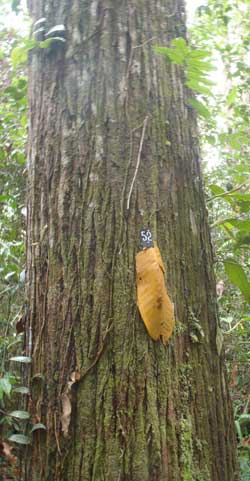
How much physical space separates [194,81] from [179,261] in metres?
0.70

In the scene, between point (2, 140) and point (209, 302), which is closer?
point (209, 302)

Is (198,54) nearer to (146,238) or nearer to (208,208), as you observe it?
(146,238)

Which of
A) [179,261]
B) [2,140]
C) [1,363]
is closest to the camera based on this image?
[179,261]

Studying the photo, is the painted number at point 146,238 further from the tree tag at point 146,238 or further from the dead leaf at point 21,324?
the dead leaf at point 21,324

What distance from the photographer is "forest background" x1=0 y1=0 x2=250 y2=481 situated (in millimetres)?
1781

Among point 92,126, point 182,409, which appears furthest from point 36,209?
point 182,409

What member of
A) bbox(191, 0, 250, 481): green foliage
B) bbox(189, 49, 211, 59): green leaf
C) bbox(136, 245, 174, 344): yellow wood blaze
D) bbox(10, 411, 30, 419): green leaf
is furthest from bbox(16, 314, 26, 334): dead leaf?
bbox(189, 49, 211, 59): green leaf

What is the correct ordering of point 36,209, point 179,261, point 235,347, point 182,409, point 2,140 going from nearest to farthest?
point 182,409 < point 179,261 < point 36,209 < point 2,140 < point 235,347

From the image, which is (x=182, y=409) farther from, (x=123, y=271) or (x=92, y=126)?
(x=92, y=126)

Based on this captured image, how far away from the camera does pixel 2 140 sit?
3.72 meters

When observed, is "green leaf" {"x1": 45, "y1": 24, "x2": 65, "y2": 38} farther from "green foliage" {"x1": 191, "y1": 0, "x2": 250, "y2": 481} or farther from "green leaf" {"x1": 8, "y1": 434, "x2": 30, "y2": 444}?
"green leaf" {"x1": 8, "y1": 434, "x2": 30, "y2": 444}

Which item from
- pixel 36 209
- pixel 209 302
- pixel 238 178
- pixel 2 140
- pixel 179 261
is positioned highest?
pixel 2 140

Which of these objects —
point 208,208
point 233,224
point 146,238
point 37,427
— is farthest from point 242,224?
point 208,208

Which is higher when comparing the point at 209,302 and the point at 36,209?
the point at 36,209
